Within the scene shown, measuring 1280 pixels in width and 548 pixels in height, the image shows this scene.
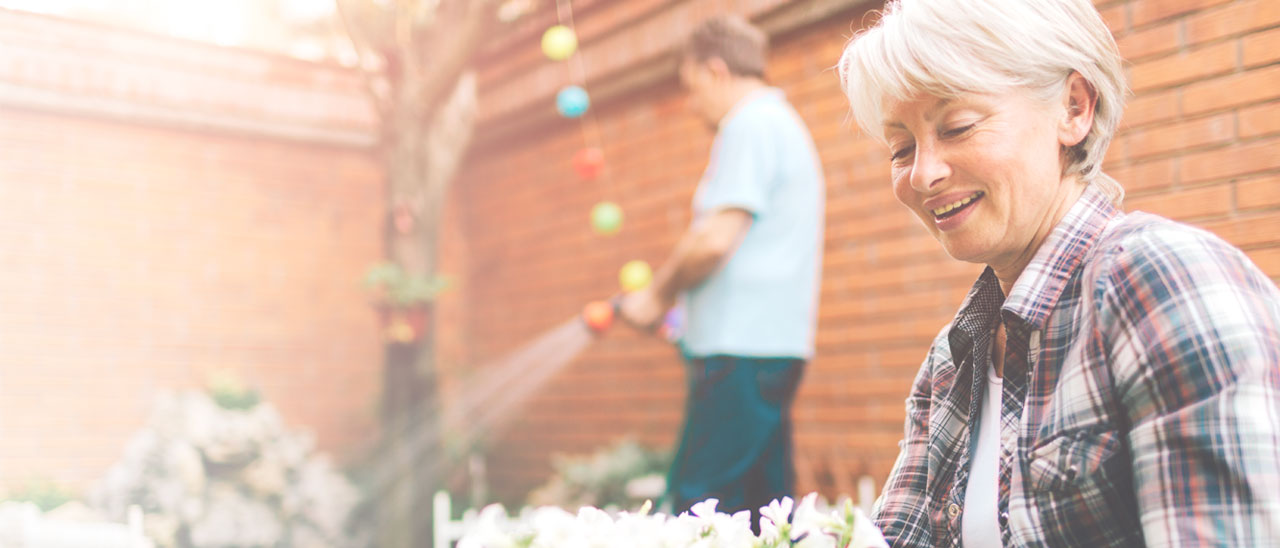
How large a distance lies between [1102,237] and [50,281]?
16.1 feet

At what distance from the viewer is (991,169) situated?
51.4 inches

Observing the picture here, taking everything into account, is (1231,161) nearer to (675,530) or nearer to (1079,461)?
(1079,461)

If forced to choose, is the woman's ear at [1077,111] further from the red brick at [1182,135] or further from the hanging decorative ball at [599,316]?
the hanging decorative ball at [599,316]

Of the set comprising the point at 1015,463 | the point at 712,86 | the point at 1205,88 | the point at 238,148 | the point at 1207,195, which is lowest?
the point at 1015,463

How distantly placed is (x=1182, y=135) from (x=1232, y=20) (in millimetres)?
282

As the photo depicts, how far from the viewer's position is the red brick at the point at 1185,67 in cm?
249

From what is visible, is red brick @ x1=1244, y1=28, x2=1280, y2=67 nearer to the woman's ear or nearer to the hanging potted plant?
the woman's ear

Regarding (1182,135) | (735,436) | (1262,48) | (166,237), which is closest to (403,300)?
(166,237)

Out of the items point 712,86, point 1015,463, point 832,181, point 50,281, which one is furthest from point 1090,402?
point 50,281

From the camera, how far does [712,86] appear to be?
309 centimetres

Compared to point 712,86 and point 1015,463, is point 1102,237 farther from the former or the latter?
point 712,86

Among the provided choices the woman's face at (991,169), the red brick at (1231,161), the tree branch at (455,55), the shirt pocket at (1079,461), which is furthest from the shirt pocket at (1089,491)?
the tree branch at (455,55)

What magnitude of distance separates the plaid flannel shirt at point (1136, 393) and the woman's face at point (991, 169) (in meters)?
0.05

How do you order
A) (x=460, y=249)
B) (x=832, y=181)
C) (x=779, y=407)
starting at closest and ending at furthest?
(x=779, y=407) < (x=832, y=181) < (x=460, y=249)
